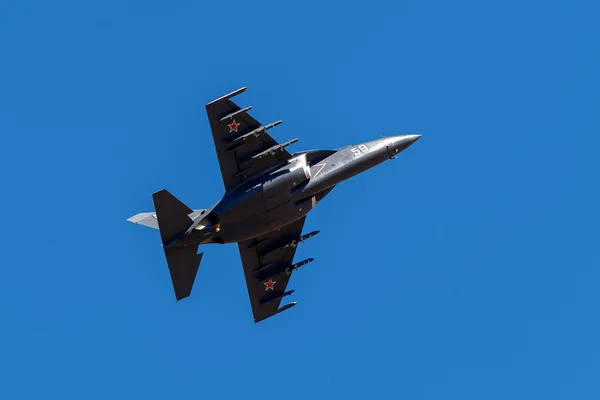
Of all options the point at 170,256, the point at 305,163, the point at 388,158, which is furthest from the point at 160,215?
the point at 388,158

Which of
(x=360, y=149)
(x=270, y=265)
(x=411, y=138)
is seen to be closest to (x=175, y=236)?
(x=270, y=265)

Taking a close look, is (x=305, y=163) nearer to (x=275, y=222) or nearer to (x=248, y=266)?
(x=275, y=222)

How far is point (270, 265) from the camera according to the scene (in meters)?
49.0

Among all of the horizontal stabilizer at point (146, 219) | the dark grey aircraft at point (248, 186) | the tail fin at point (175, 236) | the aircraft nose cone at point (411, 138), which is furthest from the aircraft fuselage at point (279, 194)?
the horizontal stabilizer at point (146, 219)

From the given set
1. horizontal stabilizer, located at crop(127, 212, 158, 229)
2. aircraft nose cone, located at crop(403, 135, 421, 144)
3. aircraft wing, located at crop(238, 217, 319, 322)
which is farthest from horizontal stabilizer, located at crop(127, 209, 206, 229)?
aircraft nose cone, located at crop(403, 135, 421, 144)

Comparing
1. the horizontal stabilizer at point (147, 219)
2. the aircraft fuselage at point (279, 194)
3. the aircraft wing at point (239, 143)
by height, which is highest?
the aircraft wing at point (239, 143)

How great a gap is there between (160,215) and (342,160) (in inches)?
281

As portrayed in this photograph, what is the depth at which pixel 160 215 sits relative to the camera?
4425 centimetres

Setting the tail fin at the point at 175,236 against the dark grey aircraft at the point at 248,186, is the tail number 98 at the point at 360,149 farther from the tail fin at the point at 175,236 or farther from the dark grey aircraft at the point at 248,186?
the tail fin at the point at 175,236

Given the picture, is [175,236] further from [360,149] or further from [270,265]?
[360,149]

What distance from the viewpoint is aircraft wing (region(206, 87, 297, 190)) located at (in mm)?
44688

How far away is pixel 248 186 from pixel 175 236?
3.26m

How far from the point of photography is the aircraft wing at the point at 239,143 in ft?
147

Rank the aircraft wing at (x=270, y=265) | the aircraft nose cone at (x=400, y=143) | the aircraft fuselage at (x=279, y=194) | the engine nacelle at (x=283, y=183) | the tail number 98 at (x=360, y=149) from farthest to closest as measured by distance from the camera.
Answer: the aircraft wing at (x=270, y=265) → the aircraft nose cone at (x=400, y=143) → the tail number 98 at (x=360, y=149) → the engine nacelle at (x=283, y=183) → the aircraft fuselage at (x=279, y=194)
